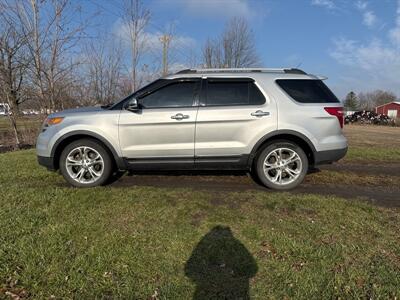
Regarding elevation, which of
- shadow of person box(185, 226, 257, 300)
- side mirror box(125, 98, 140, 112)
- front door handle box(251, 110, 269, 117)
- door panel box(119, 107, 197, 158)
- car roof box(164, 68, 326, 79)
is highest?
car roof box(164, 68, 326, 79)

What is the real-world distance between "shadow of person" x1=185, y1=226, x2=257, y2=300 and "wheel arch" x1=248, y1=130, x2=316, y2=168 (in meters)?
1.94

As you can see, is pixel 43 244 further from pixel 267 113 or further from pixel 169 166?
pixel 267 113

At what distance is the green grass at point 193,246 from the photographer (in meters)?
2.57

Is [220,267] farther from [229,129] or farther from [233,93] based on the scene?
[233,93]

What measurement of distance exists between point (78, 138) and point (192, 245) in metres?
2.95

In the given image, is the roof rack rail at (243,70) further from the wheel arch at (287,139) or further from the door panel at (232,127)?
the wheel arch at (287,139)

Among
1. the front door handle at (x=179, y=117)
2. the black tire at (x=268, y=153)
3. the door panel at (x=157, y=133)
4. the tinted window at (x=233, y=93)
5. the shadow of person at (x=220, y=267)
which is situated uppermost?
the tinted window at (x=233, y=93)

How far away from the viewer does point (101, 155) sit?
199 inches

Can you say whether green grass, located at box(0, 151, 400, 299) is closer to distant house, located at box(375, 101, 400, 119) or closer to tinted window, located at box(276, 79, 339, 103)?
tinted window, located at box(276, 79, 339, 103)

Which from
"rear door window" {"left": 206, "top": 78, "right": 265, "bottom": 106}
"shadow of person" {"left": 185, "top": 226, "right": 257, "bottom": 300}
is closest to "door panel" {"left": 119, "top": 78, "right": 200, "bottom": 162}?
"rear door window" {"left": 206, "top": 78, "right": 265, "bottom": 106}

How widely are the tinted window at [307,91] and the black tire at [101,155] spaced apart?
3.14 metres

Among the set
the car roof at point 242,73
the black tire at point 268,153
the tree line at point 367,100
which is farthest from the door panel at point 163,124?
the tree line at point 367,100

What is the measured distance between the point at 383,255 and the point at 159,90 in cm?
377

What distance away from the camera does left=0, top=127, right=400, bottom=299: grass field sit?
2566mm
